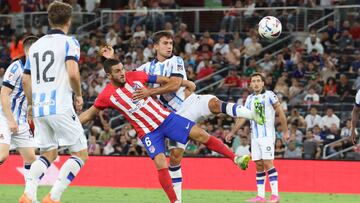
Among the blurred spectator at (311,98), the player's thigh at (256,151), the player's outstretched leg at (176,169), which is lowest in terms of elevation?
the blurred spectator at (311,98)

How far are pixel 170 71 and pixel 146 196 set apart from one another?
3.47 metres

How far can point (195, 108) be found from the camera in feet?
42.4

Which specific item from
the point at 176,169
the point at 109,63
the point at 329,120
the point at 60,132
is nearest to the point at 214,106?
the point at 176,169

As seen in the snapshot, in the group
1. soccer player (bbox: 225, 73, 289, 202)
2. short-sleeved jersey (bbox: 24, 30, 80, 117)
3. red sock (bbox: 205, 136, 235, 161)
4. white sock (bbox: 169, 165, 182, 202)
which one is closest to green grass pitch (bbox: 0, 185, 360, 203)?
soccer player (bbox: 225, 73, 289, 202)

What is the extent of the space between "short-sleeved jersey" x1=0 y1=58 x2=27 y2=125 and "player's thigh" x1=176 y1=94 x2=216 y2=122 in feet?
6.86

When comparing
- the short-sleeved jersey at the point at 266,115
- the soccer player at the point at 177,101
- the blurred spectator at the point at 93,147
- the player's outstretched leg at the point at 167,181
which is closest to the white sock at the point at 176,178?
the soccer player at the point at 177,101

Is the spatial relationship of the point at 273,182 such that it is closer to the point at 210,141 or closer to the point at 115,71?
the point at 210,141

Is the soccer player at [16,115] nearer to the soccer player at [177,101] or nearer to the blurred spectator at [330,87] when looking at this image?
the soccer player at [177,101]

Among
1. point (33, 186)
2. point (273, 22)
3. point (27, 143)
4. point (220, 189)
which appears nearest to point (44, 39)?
point (33, 186)

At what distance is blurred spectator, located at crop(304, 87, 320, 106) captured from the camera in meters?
22.2

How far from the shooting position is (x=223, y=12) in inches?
1070

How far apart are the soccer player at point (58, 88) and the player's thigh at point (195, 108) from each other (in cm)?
251

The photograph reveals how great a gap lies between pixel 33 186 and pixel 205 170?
752 centimetres

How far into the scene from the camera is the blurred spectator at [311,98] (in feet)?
72.8
